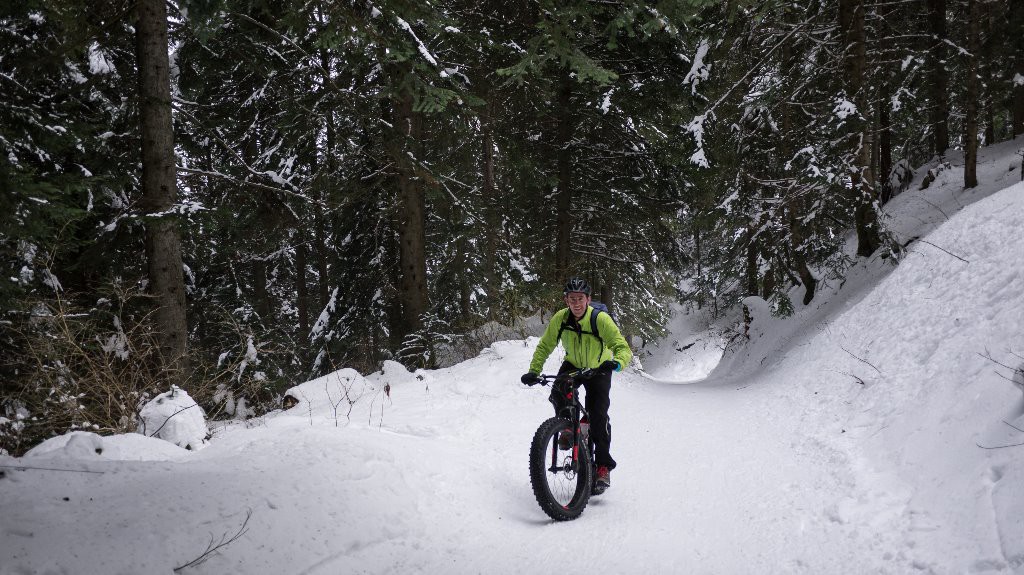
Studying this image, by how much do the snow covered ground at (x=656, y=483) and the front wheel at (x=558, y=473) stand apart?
206 millimetres

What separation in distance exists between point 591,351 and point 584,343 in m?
0.11

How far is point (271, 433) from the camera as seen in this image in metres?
5.71

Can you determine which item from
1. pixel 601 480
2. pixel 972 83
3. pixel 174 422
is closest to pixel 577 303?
pixel 601 480

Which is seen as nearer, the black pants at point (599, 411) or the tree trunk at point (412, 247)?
the black pants at point (599, 411)

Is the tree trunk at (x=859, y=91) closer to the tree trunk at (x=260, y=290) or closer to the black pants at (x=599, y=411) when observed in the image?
the black pants at (x=599, y=411)

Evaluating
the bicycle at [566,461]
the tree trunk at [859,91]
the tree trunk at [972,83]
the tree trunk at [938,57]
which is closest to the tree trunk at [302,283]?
the bicycle at [566,461]

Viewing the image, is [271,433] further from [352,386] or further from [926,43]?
[926,43]

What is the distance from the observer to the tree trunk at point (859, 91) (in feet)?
33.3

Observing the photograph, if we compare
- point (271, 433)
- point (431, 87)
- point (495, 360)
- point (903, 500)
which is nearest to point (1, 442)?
point (271, 433)

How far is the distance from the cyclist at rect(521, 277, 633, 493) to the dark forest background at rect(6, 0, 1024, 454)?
2547 mm

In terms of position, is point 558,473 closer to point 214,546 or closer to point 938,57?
point 214,546

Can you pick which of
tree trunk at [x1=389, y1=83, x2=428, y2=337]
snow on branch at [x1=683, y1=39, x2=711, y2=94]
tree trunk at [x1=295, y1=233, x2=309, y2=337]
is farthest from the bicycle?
tree trunk at [x1=295, y1=233, x2=309, y2=337]

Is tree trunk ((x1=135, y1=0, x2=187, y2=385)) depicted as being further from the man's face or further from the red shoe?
the red shoe

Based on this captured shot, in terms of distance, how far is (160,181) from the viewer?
7047mm
